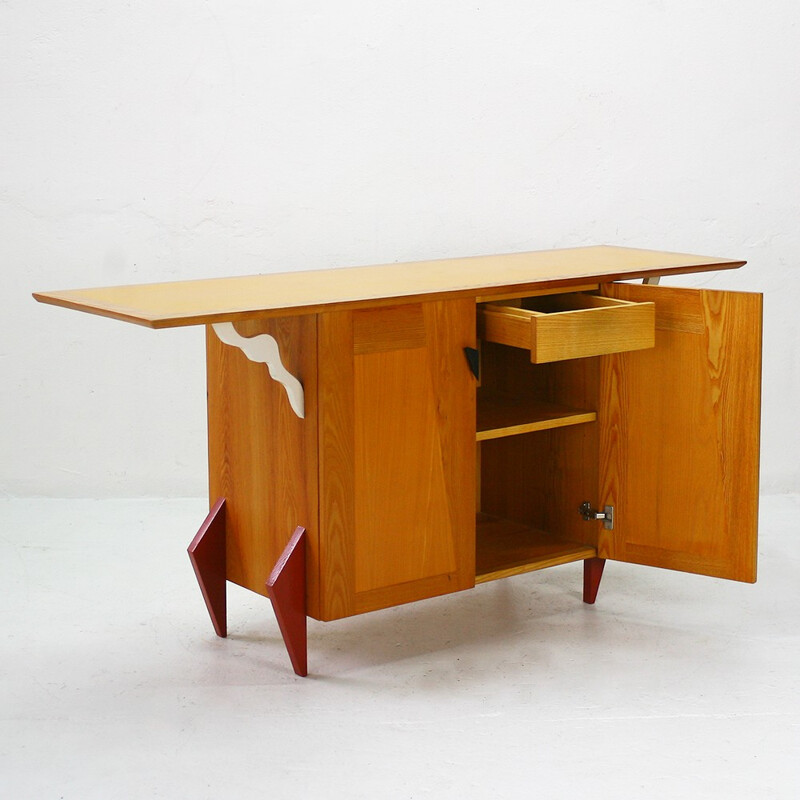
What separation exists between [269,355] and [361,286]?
311 mm

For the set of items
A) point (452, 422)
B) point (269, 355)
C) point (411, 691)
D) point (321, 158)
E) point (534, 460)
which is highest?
point (321, 158)

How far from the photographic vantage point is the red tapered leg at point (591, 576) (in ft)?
10.7

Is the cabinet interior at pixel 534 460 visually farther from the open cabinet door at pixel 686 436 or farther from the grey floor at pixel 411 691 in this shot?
the grey floor at pixel 411 691

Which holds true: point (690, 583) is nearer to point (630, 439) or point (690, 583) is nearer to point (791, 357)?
point (630, 439)

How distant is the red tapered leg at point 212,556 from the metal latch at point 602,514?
93 cm

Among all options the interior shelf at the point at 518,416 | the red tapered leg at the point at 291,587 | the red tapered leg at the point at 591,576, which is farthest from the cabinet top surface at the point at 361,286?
the red tapered leg at the point at 591,576

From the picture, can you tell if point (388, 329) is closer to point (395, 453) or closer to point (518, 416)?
point (395, 453)

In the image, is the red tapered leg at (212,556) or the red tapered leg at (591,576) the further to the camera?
the red tapered leg at (591,576)

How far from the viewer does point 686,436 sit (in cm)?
296

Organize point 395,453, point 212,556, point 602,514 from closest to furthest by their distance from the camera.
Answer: point 395,453 < point 212,556 < point 602,514

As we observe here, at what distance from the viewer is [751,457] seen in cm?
287

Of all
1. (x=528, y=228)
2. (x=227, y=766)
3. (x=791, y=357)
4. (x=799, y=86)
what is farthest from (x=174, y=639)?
(x=799, y=86)

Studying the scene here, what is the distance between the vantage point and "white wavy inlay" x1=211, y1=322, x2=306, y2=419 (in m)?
2.55

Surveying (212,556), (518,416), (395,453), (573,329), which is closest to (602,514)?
(518,416)
